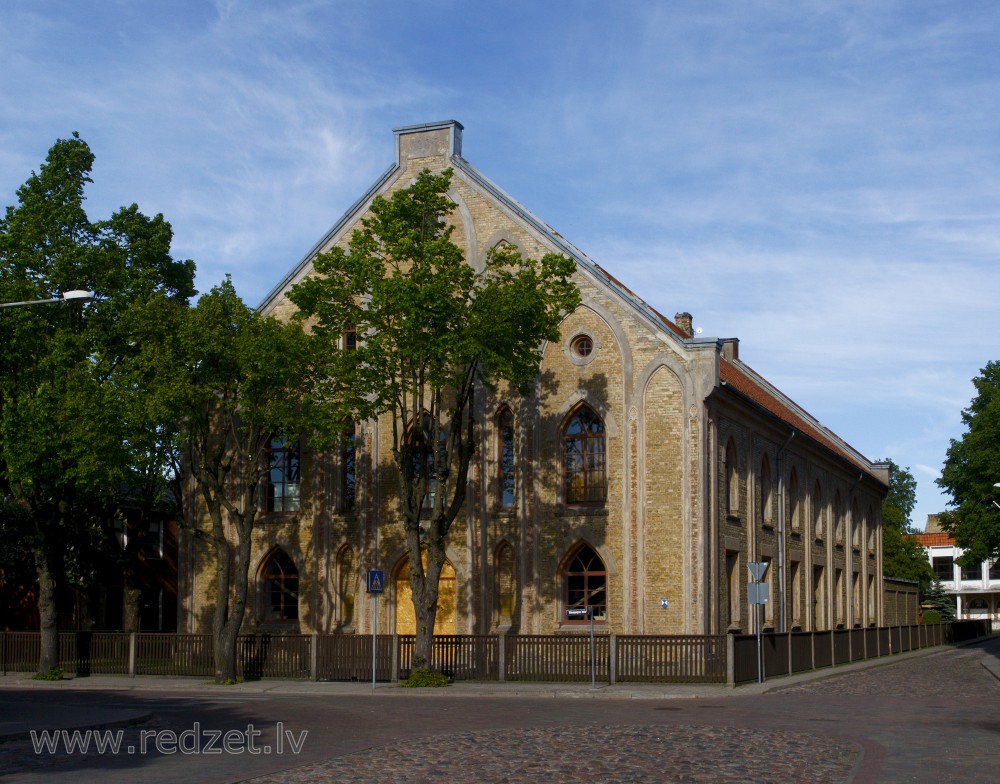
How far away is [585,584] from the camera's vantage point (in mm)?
33406

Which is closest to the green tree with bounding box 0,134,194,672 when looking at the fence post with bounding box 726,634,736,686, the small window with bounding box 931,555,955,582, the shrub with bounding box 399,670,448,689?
the shrub with bounding box 399,670,448,689

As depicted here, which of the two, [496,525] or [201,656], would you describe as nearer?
[201,656]

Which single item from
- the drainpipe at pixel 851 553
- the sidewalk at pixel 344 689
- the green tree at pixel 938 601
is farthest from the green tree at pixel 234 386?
the green tree at pixel 938 601

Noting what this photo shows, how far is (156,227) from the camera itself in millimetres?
36125

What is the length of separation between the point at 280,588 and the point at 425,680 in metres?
10.4

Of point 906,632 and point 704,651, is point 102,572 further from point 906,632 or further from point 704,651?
point 906,632

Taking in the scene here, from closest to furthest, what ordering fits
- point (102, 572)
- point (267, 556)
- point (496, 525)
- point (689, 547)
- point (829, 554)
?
point (689, 547), point (496, 525), point (267, 556), point (102, 572), point (829, 554)

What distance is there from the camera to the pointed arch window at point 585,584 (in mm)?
33062

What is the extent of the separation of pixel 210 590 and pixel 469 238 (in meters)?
13.1

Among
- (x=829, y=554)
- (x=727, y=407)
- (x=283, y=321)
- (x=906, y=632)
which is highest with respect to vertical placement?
(x=283, y=321)

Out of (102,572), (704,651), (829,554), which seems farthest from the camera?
(829,554)

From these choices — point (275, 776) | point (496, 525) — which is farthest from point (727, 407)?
point (275, 776)

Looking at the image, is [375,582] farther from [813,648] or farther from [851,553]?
[851,553]

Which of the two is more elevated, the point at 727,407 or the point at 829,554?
the point at 727,407
